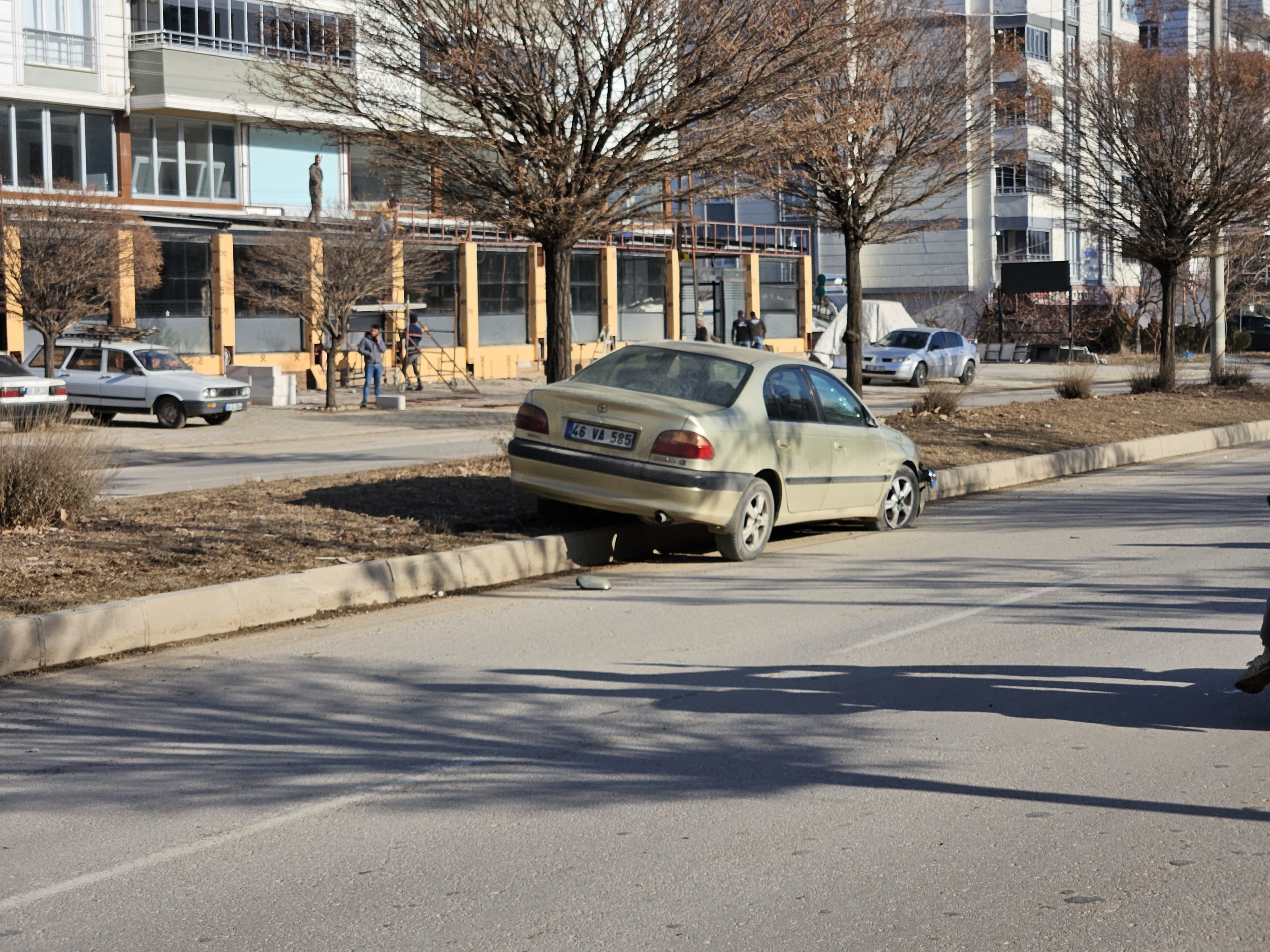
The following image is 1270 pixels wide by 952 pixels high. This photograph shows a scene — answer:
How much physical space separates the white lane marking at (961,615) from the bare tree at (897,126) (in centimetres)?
965

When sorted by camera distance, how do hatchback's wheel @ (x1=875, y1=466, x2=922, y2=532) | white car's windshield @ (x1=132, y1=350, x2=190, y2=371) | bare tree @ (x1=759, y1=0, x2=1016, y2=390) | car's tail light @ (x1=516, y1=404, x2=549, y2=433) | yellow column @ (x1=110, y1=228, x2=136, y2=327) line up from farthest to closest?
yellow column @ (x1=110, y1=228, x2=136, y2=327), white car's windshield @ (x1=132, y1=350, x2=190, y2=371), bare tree @ (x1=759, y1=0, x2=1016, y2=390), hatchback's wheel @ (x1=875, y1=466, x2=922, y2=532), car's tail light @ (x1=516, y1=404, x2=549, y2=433)

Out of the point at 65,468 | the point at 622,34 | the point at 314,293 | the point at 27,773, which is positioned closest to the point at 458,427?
the point at 314,293

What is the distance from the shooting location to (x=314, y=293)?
1236 inches

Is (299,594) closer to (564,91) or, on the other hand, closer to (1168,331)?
(564,91)

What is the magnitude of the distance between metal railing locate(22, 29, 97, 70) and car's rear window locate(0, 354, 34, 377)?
14.7 metres

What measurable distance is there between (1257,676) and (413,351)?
3192 cm

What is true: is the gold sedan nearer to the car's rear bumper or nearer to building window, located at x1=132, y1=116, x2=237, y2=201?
the car's rear bumper

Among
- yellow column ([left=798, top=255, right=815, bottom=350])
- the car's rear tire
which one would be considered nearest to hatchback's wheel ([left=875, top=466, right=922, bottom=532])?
the car's rear tire

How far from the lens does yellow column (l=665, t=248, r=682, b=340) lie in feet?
163

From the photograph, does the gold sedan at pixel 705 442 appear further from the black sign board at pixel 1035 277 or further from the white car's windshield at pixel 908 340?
the black sign board at pixel 1035 277

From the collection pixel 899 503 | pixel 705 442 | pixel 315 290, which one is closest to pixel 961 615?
pixel 705 442

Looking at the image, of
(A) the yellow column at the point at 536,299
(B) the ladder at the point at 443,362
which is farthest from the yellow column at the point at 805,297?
(B) the ladder at the point at 443,362

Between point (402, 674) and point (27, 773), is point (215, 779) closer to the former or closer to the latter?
point (27, 773)

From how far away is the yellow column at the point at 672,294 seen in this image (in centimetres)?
4981
